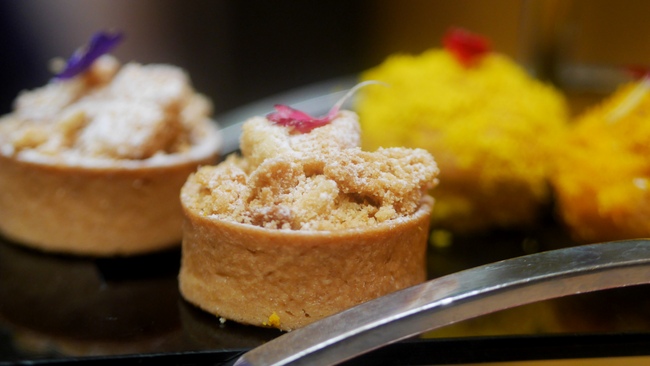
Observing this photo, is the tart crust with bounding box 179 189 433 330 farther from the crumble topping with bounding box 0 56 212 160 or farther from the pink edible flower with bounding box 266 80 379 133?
the crumble topping with bounding box 0 56 212 160

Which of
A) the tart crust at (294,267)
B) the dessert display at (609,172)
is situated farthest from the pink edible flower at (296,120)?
the dessert display at (609,172)

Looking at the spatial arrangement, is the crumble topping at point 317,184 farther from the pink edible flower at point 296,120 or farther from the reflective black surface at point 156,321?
the reflective black surface at point 156,321

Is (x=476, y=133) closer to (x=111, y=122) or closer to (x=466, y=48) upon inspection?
(x=466, y=48)

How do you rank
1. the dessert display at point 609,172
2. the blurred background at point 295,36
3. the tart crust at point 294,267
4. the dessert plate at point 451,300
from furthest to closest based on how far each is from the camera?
the blurred background at point 295,36
the dessert display at point 609,172
the tart crust at point 294,267
the dessert plate at point 451,300

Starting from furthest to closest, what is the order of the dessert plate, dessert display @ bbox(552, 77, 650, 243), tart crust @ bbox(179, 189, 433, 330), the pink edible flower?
dessert display @ bbox(552, 77, 650, 243), the pink edible flower, tart crust @ bbox(179, 189, 433, 330), the dessert plate

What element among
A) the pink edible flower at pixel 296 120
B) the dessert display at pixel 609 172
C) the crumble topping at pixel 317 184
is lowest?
the dessert display at pixel 609 172

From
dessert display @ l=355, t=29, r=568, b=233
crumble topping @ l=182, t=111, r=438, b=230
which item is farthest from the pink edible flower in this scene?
dessert display @ l=355, t=29, r=568, b=233

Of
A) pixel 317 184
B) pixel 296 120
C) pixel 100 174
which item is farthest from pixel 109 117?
pixel 317 184
